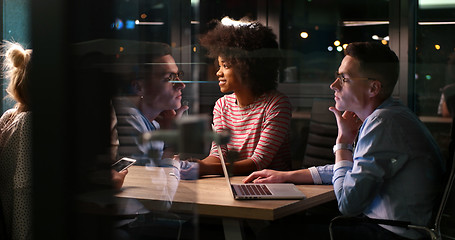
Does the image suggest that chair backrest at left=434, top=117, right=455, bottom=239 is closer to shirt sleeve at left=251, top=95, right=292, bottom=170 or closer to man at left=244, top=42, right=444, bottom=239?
man at left=244, top=42, right=444, bottom=239

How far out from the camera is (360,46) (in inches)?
63.4

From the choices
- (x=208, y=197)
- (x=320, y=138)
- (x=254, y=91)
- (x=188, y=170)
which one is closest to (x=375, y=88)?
(x=320, y=138)

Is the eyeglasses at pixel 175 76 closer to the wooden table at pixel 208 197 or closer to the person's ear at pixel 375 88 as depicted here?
the wooden table at pixel 208 197

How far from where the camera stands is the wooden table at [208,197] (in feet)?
2.99

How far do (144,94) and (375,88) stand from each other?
2.84 feet

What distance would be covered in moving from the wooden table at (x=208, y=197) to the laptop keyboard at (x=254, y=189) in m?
0.06

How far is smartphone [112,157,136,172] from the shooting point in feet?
2.98

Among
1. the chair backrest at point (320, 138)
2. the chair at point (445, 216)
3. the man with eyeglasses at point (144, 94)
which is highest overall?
the man with eyeglasses at point (144, 94)

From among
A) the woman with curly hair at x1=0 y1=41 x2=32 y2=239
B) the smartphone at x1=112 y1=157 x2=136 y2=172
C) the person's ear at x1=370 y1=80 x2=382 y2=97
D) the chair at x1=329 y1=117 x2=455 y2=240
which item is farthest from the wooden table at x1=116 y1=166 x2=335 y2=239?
the woman with curly hair at x1=0 y1=41 x2=32 y2=239

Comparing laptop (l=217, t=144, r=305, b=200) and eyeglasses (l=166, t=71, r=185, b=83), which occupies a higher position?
eyeglasses (l=166, t=71, r=185, b=83)

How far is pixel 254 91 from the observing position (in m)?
1.86

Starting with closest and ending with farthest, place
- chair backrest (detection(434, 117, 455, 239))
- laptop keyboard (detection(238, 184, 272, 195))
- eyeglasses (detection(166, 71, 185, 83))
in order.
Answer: eyeglasses (detection(166, 71, 185, 83))
chair backrest (detection(434, 117, 455, 239))
laptop keyboard (detection(238, 184, 272, 195))

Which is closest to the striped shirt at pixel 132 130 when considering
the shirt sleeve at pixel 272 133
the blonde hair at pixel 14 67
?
the blonde hair at pixel 14 67

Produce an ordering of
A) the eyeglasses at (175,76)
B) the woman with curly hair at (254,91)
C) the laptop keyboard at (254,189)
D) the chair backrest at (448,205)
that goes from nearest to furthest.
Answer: the eyeglasses at (175,76), the chair backrest at (448,205), the laptop keyboard at (254,189), the woman with curly hair at (254,91)
